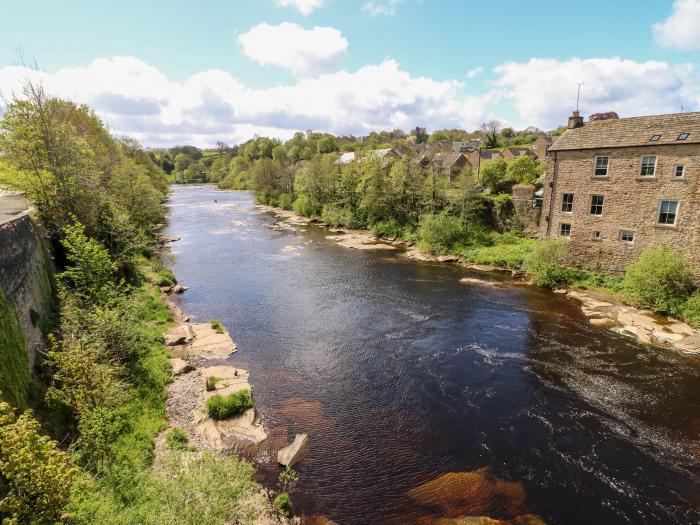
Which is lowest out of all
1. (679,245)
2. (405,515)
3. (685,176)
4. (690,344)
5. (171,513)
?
(405,515)

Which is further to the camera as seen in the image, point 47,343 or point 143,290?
point 143,290

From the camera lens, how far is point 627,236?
25141mm

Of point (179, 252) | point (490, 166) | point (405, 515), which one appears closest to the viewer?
point (405, 515)

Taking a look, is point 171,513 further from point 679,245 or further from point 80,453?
point 679,245

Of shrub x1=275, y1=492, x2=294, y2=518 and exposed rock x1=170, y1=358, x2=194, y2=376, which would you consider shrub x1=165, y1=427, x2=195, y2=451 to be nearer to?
shrub x1=275, y1=492, x2=294, y2=518

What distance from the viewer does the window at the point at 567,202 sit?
27.9 metres

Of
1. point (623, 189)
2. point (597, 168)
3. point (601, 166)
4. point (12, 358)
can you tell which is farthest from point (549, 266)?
point (12, 358)

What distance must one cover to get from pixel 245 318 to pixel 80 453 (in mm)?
13329

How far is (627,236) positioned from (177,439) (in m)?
28.3

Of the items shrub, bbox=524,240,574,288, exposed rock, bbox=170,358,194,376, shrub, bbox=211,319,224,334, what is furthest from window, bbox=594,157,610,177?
exposed rock, bbox=170,358,194,376

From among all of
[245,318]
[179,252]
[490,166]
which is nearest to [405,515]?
[245,318]

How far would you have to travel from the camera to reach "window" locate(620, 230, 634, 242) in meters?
24.9

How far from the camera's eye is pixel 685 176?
21.8 metres

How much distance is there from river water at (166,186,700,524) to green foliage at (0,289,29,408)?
660 centimetres
